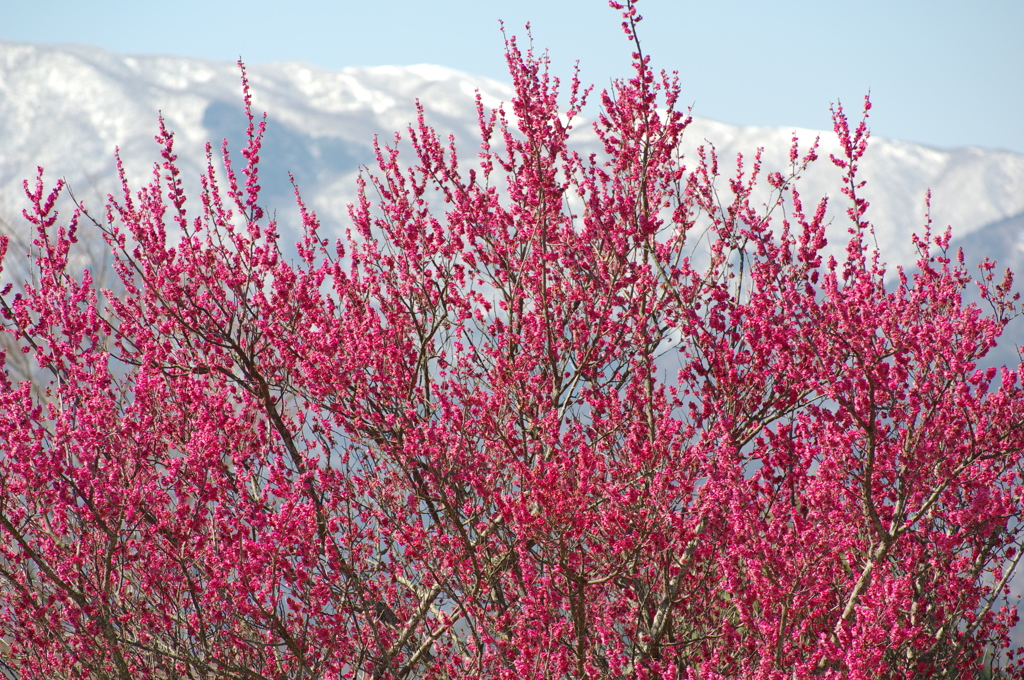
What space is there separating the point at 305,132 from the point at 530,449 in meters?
37.1

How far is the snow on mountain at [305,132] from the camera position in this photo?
33344 mm

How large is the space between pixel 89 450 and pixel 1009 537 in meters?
4.98

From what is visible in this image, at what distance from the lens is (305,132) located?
38250mm

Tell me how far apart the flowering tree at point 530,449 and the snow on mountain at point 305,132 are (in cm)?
2725

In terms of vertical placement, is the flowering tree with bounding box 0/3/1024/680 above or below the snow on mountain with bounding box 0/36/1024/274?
below

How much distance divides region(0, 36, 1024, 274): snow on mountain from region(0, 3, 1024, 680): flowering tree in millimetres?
27246

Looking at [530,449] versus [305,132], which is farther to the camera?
[305,132]

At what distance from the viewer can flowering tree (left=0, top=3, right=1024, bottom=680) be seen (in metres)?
3.68

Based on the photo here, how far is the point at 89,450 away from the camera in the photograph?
3.79 meters

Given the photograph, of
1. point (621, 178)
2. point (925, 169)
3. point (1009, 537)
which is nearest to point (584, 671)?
point (1009, 537)

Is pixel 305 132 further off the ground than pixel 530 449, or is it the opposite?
pixel 305 132

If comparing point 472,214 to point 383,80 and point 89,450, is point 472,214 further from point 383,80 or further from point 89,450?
point 383,80

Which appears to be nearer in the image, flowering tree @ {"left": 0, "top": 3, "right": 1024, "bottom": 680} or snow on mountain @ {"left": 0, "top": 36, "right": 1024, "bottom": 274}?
flowering tree @ {"left": 0, "top": 3, "right": 1024, "bottom": 680}

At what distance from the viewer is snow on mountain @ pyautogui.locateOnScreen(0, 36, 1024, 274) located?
A: 3334 cm
